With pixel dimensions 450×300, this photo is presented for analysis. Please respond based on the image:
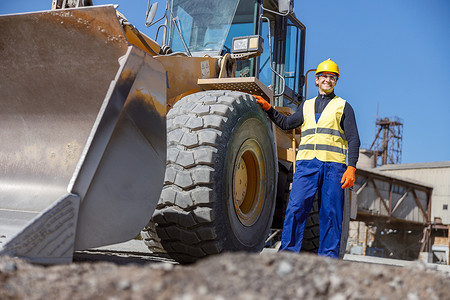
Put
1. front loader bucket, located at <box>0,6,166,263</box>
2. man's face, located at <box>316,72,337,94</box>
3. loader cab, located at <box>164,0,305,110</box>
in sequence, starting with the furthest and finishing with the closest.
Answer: loader cab, located at <box>164,0,305,110</box> → man's face, located at <box>316,72,337,94</box> → front loader bucket, located at <box>0,6,166,263</box>

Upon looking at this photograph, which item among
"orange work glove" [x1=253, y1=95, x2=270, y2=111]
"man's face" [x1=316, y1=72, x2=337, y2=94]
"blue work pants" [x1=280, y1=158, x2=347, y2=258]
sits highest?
"man's face" [x1=316, y1=72, x2=337, y2=94]

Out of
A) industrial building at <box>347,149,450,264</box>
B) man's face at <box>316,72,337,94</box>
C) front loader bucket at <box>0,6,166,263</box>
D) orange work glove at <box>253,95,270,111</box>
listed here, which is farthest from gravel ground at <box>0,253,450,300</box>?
industrial building at <box>347,149,450,264</box>

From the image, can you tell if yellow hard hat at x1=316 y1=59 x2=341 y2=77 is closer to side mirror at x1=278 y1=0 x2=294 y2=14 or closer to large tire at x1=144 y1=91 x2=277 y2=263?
side mirror at x1=278 y1=0 x2=294 y2=14

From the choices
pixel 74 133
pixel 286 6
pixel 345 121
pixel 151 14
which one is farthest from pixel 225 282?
pixel 151 14

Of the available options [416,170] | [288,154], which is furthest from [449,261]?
[288,154]

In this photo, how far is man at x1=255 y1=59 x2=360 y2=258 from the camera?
4027 millimetres

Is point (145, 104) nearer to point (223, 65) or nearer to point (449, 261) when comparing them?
point (223, 65)

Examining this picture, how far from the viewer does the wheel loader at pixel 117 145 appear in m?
2.49

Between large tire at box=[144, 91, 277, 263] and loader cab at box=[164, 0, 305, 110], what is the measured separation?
4.52ft

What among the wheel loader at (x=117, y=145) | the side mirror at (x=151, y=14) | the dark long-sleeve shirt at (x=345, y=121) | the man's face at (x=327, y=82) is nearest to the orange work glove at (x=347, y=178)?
the dark long-sleeve shirt at (x=345, y=121)

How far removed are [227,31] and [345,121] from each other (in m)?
→ 1.55

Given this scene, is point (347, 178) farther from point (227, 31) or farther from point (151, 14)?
point (151, 14)

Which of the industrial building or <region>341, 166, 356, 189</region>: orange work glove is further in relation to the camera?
the industrial building

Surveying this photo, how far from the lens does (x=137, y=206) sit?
2721 millimetres
